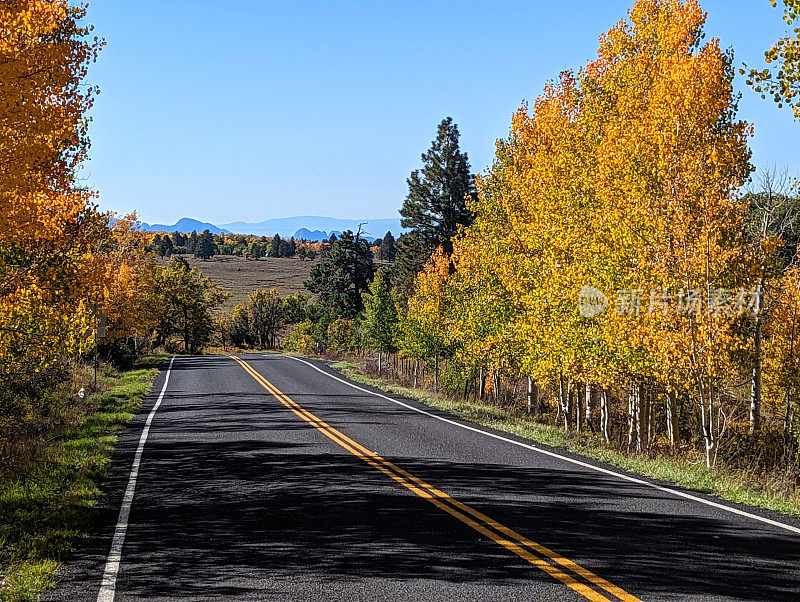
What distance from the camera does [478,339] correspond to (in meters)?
24.4

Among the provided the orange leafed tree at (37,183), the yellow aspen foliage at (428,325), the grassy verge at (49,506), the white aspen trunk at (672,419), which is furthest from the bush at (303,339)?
the orange leafed tree at (37,183)

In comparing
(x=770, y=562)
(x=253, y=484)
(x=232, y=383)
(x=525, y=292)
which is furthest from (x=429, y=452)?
(x=232, y=383)

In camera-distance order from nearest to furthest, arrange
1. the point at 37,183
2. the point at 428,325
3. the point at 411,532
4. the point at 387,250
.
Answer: the point at 411,532 < the point at 37,183 < the point at 428,325 < the point at 387,250

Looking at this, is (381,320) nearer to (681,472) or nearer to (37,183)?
(37,183)

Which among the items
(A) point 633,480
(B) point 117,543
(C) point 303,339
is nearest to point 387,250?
(C) point 303,339

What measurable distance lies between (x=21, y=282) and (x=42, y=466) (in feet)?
9.95

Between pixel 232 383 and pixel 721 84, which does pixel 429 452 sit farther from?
pixel 232 383

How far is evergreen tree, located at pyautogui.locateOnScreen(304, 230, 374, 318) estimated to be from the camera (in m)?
72.6

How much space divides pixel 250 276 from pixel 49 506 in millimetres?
169122

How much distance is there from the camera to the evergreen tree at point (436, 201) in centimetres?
5731

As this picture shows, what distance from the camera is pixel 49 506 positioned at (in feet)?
29.5

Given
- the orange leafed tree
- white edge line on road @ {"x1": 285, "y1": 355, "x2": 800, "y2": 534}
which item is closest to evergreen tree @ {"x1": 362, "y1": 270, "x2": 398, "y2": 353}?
white edge line on road @ {"x1": 285, "y1": 355, "x2": 800, "y2": 534}

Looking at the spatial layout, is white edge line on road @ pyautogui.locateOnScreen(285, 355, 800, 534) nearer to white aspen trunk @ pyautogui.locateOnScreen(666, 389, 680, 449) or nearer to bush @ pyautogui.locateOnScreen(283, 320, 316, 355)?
white aspen trunk @ pyautogui.locateOnScreen(666, 389, 680, 449)

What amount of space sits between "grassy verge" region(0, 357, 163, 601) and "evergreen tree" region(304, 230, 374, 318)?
55.8m
